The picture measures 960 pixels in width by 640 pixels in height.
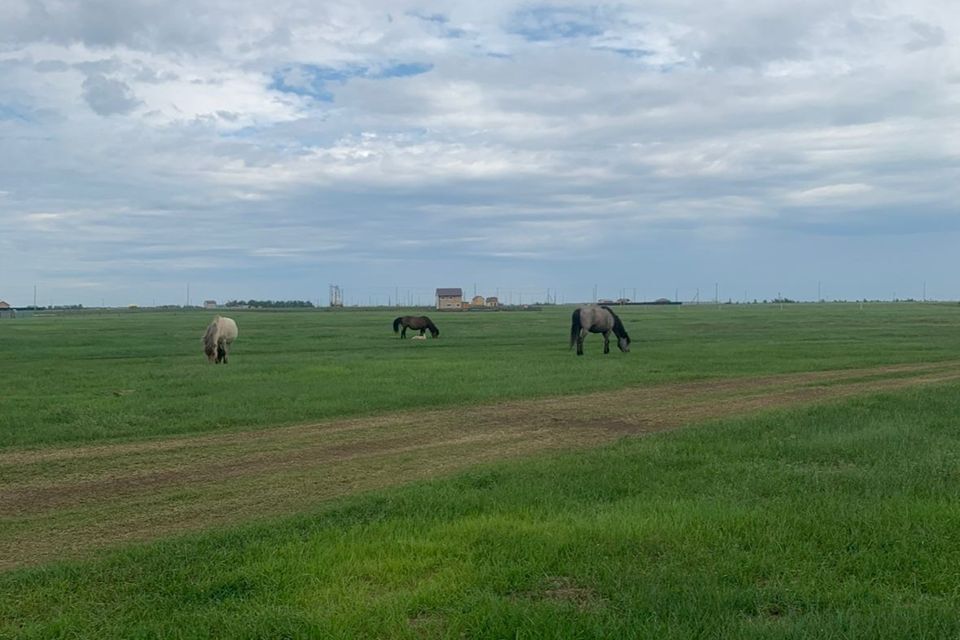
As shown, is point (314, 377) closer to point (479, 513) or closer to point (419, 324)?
point (479, 513)

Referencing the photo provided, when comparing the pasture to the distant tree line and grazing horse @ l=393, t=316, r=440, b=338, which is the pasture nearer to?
grazing horse @ l=393, t=316, r=440, b=338

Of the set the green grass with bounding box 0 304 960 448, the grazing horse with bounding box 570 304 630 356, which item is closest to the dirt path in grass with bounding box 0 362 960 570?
the green grass with bounding box 0 304 960 448

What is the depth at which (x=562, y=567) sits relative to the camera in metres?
5.89

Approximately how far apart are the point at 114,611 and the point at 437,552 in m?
2.16

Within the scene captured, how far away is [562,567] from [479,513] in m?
1.65

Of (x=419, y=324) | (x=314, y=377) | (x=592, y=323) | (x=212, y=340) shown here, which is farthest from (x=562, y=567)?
(x=419, y=324)

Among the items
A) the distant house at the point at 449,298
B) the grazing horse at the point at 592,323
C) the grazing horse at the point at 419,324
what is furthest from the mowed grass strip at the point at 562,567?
the distant house at the point at 449,298

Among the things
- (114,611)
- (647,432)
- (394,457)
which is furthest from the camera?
(647,432)

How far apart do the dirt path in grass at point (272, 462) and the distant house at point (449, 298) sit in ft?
335

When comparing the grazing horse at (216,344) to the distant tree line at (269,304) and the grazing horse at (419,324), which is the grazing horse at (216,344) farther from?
the distant tree line at (269,304)

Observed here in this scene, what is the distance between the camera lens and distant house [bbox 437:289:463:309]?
391ft

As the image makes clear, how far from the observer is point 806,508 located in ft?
24.0

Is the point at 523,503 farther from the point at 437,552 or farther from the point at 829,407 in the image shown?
the point at 829,407

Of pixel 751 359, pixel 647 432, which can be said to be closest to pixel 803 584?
pixel 647 432
